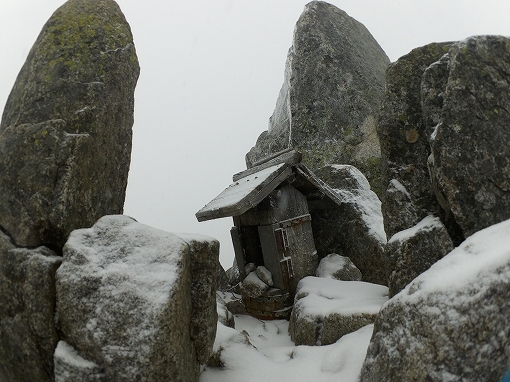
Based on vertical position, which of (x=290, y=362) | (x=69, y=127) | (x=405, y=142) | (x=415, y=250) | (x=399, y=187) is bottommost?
(x=290, y=362)

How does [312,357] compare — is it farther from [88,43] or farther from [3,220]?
[88,43]

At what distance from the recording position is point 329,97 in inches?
662

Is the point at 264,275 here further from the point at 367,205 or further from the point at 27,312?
the point at 27,312

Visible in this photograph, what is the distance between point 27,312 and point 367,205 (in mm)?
7662

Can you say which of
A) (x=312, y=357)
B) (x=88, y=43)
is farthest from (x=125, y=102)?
(x=312, y=357)

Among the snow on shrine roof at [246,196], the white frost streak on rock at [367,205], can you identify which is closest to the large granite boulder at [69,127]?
the snow on shrine roof at [246,196]

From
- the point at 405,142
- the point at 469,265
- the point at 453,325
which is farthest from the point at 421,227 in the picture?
the point at 453,325

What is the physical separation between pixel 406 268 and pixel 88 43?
4.84 metres

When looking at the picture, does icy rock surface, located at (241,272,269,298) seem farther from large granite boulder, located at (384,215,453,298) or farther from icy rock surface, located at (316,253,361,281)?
large granite boulder, located at (384,215,453,298)

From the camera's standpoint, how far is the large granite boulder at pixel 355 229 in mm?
9172

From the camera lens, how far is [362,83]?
17266 mm

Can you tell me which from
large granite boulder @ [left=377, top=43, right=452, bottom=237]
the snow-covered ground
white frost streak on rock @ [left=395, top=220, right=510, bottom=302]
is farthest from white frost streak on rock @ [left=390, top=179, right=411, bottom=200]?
the snow-covered ground

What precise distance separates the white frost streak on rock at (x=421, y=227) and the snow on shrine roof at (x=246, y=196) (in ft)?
10.3

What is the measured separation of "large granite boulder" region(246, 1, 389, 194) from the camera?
52.6ft
